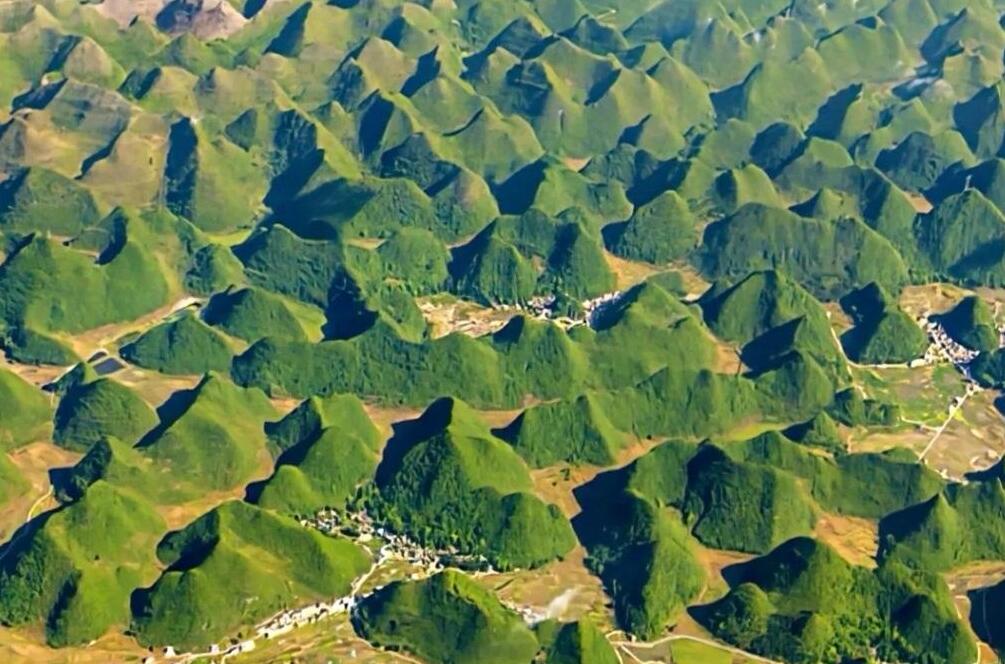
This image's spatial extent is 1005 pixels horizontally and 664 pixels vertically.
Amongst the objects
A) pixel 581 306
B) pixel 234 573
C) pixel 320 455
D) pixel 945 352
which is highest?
pixel 234 573

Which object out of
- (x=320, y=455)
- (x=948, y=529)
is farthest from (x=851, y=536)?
(x=320, y=455)

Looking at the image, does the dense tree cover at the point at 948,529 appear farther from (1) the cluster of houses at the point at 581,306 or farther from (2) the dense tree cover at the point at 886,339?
(1) the cluster of houses at the point at 581,306

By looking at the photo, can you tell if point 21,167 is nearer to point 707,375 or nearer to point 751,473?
point 707,375

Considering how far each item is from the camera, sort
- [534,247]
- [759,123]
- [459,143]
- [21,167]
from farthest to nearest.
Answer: [759,123], [459,143], [21,167], [534,247]

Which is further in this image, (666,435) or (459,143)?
(459,143)

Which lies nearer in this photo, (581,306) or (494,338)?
(494,338)

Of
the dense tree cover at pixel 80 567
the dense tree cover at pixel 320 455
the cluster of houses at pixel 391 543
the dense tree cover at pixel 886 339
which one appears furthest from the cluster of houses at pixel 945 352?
the dense tree cover at pixel 80 567

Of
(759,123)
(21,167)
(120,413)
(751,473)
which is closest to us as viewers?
(751,473)

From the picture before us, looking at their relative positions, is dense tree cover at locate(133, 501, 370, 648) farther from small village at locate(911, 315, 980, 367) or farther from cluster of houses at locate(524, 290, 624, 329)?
small village at locate(911, 315, 980, 367)

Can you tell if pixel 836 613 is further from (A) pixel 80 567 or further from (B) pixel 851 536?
(A) pixel 80 567

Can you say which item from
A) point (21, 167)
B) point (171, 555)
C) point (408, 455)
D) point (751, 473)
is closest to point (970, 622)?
point (751, 473)
